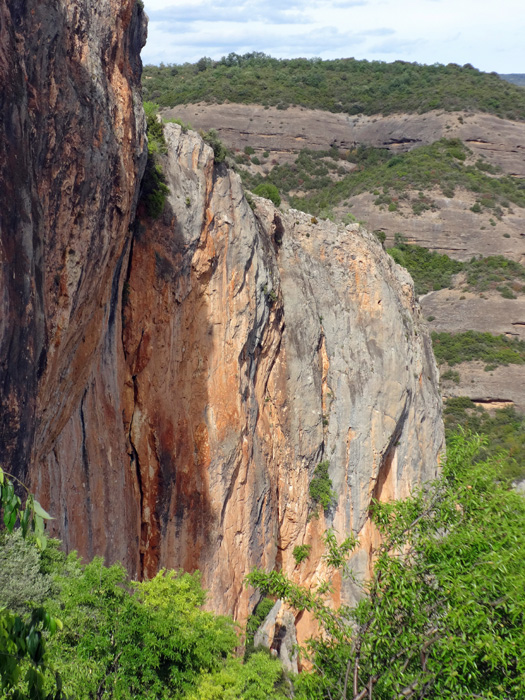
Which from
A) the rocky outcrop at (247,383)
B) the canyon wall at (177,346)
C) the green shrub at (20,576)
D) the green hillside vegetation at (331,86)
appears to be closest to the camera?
the green shrub at (20,576)

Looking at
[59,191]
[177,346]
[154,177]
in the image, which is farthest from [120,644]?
[154,177]

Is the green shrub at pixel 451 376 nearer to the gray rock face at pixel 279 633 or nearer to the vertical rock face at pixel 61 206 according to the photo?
the gray rock face at pixel 279 633

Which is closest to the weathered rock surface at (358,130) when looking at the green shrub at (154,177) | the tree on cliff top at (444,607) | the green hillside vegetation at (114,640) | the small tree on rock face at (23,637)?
the green shrub at (154,177)

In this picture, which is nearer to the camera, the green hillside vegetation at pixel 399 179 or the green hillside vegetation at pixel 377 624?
the green hillside vegetation at pixel 377 624

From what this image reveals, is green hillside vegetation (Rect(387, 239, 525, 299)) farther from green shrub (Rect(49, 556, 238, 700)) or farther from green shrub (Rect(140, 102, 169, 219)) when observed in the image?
green shrub (Rect(49, 556, 238, 700))

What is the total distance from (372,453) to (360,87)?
209 feet

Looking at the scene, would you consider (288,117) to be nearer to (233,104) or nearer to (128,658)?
(233,104)

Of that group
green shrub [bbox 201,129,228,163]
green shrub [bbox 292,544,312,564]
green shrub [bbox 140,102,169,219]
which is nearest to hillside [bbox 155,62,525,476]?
green shrub [bbox 292,544,312,564]

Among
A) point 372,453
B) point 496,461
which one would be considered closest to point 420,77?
point 372,453

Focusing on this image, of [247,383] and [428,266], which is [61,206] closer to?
[247,383]

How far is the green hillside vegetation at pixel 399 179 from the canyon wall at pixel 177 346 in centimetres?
3042

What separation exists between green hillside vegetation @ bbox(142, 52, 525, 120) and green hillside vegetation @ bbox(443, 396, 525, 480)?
123 ft

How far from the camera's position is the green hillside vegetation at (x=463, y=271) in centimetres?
5147

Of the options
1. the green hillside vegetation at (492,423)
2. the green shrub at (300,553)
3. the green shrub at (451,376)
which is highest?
the green shrub at (300,553)
